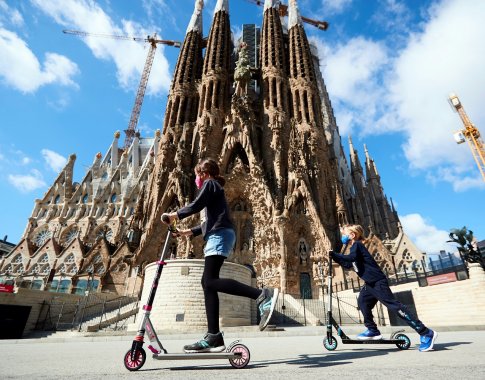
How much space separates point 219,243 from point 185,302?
Answer: 34.3 feet

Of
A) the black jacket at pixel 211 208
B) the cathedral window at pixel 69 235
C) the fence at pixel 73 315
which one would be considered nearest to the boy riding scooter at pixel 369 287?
the black jacket at pixel 211 208

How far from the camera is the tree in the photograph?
39.4 feet

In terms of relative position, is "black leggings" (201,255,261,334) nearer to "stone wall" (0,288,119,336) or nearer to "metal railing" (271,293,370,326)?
"metal railing" (271,293,370,326)

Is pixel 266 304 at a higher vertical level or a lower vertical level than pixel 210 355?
higher

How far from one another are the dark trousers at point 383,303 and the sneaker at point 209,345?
2.08m

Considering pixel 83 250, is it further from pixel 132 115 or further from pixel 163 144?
pixel 132 115

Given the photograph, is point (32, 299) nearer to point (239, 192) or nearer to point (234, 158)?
point (239, 192)

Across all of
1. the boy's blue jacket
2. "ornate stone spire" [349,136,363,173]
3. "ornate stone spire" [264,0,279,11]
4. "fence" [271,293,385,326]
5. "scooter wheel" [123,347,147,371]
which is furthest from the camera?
"ornate stone spire" [349,136,363,173]

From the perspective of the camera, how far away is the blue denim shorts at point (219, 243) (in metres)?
2.68

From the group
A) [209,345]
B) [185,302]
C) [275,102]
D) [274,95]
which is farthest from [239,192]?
[209,345]

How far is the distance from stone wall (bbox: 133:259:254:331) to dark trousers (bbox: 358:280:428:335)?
926 cm

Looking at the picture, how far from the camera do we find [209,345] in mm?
2455

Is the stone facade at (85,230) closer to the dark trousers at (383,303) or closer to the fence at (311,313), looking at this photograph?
the fence at (311,313)

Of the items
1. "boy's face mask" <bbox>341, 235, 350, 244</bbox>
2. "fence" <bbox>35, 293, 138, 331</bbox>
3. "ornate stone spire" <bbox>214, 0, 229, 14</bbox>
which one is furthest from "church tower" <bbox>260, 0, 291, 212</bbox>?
"boy's face mask" <bbox>341, 235, 350, 244</bbox>
